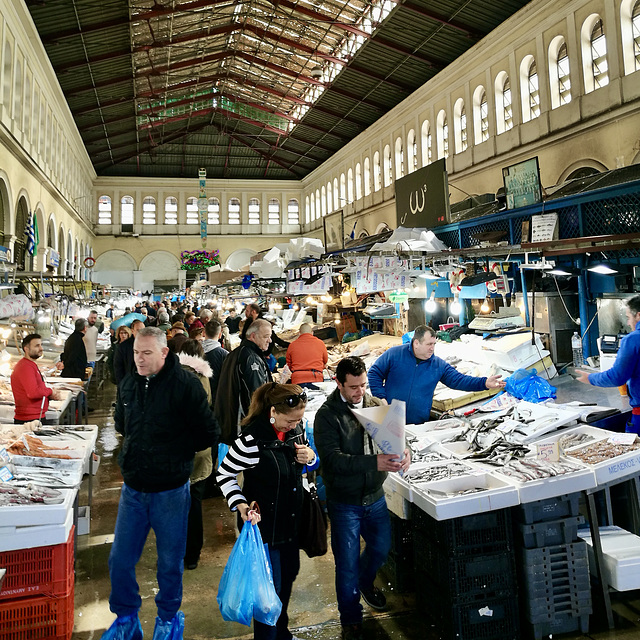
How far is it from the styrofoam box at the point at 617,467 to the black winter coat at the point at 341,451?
139cm

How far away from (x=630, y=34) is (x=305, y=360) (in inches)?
452

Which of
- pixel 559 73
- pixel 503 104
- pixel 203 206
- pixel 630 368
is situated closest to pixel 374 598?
pixel 630 368

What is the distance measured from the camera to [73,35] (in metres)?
15.3

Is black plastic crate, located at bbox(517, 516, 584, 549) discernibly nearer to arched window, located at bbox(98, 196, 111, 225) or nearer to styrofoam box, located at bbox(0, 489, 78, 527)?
styrofoam box, located at bbox(0, 489, 78, 527)

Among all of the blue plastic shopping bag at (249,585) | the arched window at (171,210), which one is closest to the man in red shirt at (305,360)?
the blue plastic shopping bag at (249,585)

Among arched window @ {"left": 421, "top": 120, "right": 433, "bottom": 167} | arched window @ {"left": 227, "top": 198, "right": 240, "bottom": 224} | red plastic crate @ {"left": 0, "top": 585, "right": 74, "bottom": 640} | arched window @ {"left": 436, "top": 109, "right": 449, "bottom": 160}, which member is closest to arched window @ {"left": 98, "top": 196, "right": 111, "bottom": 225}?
arched window @ {"left": 227, "top": 198, "right": 240, "bottom": 224}

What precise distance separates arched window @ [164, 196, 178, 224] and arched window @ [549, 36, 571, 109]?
26.7m

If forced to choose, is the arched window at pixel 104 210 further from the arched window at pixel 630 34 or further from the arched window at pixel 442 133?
the arched window at pixel 630 34

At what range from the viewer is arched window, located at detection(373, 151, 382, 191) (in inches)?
981

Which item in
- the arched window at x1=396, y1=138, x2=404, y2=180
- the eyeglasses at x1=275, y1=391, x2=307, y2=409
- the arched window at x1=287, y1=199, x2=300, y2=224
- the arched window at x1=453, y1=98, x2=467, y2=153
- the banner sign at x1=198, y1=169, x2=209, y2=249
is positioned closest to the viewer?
the eyeglasses at x1=275, y1=391, x2=307, y2=409

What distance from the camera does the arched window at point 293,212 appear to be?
36844mm

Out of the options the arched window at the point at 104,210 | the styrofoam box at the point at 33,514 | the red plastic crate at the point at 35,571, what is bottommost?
the red plastic crate at the point at 35,571

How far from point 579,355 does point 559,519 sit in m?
3.72

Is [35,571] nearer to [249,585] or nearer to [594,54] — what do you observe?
[249,585]
